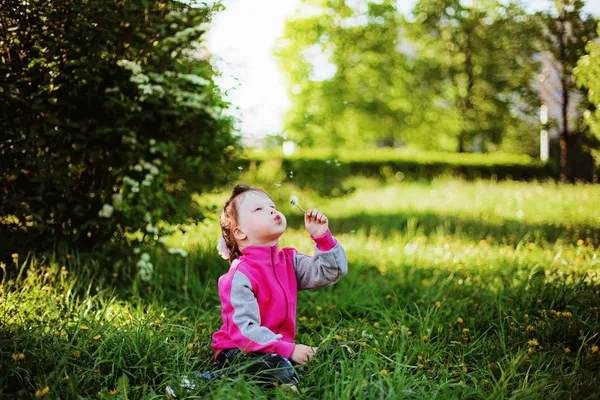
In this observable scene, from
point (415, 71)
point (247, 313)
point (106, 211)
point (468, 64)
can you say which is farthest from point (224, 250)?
point (468, 64)

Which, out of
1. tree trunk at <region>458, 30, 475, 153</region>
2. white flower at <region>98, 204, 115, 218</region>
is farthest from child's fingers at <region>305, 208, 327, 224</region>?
tree trunk at <region>458, 30, 475, 153</region>

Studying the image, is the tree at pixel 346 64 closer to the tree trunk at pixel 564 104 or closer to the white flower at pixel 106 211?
the tree trunk at pixel 564 104

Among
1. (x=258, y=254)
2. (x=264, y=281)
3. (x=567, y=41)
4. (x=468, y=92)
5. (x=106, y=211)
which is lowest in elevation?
(x=264, y=281)

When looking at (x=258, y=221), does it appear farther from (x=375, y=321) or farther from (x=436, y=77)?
(x=436, y=77)

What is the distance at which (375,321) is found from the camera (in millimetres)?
3059

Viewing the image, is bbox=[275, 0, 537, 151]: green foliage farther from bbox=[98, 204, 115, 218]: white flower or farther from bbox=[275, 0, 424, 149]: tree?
bbox=[98, 204, 115, 218]: white flower

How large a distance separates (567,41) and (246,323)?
574 cm

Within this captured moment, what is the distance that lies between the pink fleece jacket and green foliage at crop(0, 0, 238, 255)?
1.39 metres

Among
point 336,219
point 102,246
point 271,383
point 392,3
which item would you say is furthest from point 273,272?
point 392,3

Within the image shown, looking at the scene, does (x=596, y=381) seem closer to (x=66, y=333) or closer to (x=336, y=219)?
(x=66, y=333)

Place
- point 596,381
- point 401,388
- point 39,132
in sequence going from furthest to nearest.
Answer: point 39,132 → point 596,381 → point 401,388

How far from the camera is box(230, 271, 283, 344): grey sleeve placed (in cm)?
201

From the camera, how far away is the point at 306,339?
2.62 metres

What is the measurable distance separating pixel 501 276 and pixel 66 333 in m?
2.74
